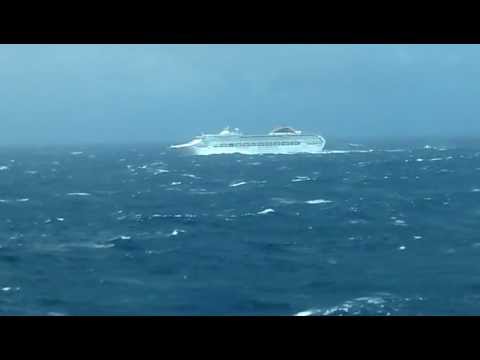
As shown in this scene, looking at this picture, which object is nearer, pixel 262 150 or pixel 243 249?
pixel 243 249

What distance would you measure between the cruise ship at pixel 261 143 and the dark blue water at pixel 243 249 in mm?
24394

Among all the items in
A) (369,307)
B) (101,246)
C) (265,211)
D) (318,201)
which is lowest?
(369,307)

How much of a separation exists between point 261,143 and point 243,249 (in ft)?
128

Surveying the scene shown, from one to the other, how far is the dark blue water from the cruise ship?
80.0 feet

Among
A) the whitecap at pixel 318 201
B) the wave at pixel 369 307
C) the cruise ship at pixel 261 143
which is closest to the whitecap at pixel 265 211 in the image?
the whitecap at pixel 318 201

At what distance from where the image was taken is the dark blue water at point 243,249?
7855 mm

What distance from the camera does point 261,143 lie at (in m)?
50.6

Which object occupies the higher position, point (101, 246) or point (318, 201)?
point (318, 201)

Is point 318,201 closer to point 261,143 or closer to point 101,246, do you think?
point 101,246

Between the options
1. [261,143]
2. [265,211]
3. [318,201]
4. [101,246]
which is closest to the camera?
[101,246]

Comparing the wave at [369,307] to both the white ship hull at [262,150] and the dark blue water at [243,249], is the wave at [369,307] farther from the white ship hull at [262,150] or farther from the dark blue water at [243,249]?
the white ship hull at [262,150]

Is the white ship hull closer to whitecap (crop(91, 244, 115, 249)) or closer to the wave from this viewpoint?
whitecap (crop(91, 244, 115, 249))

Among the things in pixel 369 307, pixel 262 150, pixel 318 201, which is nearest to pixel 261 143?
pixel 262 150
